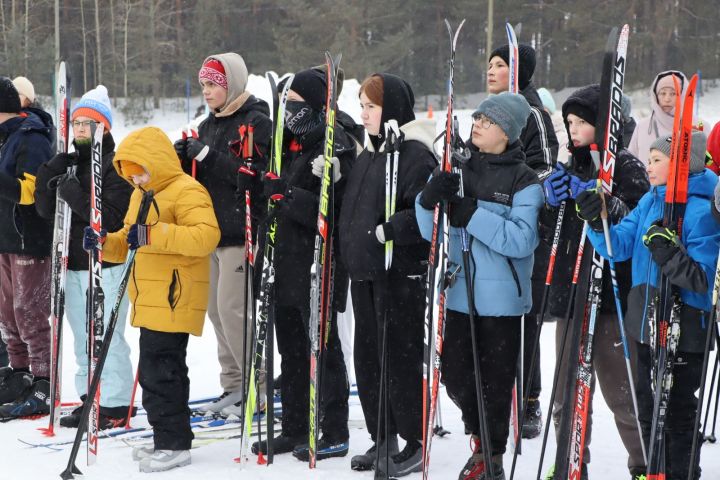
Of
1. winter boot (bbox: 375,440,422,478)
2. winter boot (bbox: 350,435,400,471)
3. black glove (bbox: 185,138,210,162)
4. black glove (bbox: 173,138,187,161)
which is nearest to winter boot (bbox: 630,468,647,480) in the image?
winter boot (bbox: 375,440,422,478)

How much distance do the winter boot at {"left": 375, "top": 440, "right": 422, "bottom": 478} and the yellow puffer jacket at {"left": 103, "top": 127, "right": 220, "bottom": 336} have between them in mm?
1101

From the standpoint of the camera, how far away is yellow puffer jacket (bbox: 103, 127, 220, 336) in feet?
13.6

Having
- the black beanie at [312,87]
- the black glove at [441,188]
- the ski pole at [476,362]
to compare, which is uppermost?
the black beanie at [312,87]

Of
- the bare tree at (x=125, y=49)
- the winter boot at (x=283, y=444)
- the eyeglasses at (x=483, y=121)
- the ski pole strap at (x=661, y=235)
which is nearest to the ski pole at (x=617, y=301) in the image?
the ski pole strap at (x=661, y=235)

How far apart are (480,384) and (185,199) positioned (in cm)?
165

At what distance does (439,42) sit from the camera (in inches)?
1299

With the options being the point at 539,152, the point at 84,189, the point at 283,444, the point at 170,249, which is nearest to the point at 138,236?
the point at 170,249

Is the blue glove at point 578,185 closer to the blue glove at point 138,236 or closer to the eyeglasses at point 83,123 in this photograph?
the blue glove at point 138,236

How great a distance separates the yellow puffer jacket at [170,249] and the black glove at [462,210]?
1.19m

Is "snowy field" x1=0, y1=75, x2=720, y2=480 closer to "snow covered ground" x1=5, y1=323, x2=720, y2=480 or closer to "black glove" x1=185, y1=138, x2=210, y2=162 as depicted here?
"snow covered ground" x1=5, y1=323, x2=720, y2=480

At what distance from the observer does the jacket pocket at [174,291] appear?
417 cm

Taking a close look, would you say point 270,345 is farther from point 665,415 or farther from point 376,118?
point 665,415

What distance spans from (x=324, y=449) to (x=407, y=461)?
48 cm

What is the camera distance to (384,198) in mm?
4016
